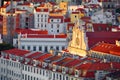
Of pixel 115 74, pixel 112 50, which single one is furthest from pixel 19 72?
pixel 115 74

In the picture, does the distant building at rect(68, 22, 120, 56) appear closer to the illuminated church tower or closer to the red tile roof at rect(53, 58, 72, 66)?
the illuminated church tower

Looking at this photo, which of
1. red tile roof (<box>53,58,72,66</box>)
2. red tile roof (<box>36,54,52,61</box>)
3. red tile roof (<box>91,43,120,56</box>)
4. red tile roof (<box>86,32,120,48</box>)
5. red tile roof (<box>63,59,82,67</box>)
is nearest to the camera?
red tile roof (<box>63,59,82,67</box>)

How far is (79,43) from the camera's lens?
9044 centimetres

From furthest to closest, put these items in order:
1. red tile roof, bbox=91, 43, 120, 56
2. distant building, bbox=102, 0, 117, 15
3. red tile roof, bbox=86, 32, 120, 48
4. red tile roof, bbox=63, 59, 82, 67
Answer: distant building, bbox=102, 0, 117, 15, red tile roof, bbox=86, 32, 120, 48, red tile roof, bbox=91, 43, 120, 56, red tile roof, bbox=63, 59, 82, 67

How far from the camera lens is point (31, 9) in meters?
130

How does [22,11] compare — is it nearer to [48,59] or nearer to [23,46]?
[23,46]

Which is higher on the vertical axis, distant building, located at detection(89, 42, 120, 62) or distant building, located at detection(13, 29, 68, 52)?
distant building, located at detection(89, 42, 120, 62)

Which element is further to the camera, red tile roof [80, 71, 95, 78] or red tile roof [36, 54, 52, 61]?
red tile roof [36, 54, 52, 61]

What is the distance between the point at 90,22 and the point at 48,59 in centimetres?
4060

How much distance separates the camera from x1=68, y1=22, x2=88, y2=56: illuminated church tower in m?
88.7

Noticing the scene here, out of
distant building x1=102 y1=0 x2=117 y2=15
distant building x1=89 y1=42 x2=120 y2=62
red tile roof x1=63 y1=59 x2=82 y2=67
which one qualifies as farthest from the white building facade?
red tile roof x1=63 y1=59 x2=82 y2=67

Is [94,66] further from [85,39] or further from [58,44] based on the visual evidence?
[58,44]

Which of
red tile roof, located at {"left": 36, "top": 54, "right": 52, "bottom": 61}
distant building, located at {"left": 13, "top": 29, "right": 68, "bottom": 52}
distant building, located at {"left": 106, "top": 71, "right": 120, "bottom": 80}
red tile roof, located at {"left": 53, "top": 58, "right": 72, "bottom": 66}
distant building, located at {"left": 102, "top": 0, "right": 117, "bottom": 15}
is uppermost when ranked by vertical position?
distant building, located at {"left": 106, "top": 71, "right": 120, "bottom": 80}

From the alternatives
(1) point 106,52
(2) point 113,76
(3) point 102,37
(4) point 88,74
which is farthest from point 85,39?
(2) point 113,76
